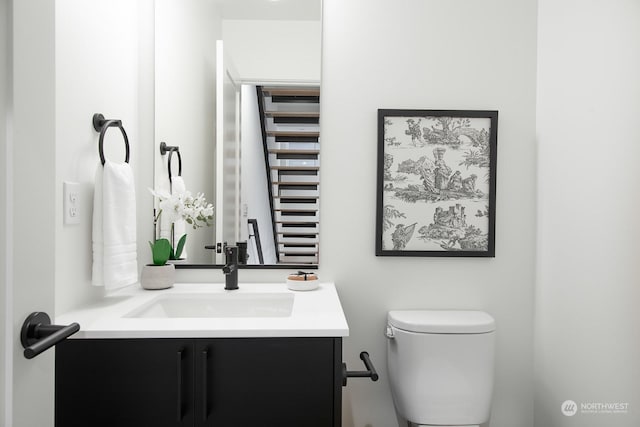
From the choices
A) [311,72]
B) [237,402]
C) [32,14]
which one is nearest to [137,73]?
[311,72]

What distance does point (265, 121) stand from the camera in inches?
66.4

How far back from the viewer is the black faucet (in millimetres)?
1513

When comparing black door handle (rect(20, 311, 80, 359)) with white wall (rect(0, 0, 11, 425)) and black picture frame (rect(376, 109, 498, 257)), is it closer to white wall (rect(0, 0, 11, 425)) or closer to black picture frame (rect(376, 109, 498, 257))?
white wall (rect(0, 0, 11, 425))

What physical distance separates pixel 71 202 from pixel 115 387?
1.79 ft

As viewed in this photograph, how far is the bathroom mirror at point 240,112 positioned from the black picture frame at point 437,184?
309 mm

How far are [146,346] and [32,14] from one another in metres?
0.78

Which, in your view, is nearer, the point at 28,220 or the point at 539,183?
the point at 28,220

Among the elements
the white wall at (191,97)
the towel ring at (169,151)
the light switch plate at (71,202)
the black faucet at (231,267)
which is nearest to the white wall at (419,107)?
the black faucet at (231,267)

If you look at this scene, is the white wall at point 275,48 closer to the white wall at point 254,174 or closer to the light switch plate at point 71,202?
the white wall at point 254,174

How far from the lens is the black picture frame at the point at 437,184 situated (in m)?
1.66

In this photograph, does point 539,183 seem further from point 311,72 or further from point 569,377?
point 311,72

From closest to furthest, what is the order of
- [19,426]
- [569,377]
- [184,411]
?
[19,426] < [184,411] < [569,377]

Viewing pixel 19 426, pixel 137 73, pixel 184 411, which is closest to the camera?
pixel 19 426

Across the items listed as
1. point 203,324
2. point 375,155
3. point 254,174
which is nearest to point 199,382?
point 203,324
